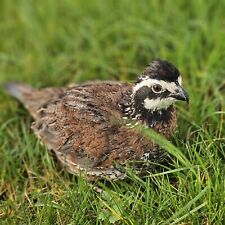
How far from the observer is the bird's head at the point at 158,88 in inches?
190

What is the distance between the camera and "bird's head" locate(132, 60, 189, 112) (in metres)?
4.82

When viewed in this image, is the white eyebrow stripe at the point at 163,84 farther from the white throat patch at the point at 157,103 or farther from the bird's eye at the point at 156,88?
the white throat patch at the point at 157,103

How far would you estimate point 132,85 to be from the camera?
530cm

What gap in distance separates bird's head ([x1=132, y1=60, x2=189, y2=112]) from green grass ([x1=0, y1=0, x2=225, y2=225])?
35 centimetres

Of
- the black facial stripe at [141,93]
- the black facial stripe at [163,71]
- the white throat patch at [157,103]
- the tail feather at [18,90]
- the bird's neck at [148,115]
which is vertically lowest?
the tail feather at [18,90]

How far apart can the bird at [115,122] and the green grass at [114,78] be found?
0.49ft

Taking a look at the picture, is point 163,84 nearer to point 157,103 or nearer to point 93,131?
point 157,103

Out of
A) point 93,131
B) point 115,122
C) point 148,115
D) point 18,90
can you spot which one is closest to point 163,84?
point 148,115

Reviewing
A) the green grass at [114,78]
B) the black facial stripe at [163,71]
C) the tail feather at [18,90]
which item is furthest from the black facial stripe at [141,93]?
the tail feather at [18,90]

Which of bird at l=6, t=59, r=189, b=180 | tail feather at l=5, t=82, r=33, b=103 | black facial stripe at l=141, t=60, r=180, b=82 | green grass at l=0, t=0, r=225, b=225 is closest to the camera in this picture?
green grass at l=0, t=0, r=225, b=225

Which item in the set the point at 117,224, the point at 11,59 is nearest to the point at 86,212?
the point at 117,224

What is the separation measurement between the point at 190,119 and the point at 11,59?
2.46 metres

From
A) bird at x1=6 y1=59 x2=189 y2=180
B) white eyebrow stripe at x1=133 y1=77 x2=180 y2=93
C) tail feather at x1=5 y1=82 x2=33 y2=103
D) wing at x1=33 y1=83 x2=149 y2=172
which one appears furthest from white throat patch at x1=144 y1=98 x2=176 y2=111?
tail feather at x1=5 y1=82 x2=33 y2=103

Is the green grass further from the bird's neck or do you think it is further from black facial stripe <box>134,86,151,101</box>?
black facial stripe <box>134,86,151,101</box>
